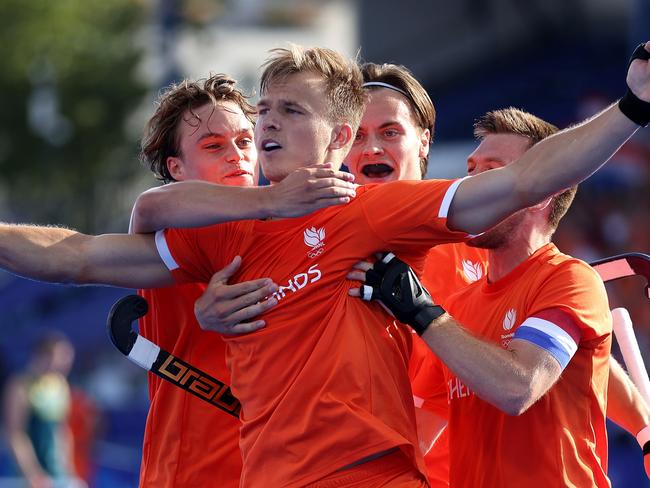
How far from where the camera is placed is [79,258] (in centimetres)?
423

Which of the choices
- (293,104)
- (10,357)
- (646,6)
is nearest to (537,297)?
(293,104)

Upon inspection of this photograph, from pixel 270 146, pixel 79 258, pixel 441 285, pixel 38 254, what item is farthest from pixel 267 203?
pixel 441 285

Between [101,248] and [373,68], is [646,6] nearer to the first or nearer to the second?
[373,68]

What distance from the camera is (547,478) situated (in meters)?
4.06

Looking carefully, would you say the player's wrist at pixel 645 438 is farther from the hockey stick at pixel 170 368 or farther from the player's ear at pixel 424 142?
the player's ear at pixel 424 142

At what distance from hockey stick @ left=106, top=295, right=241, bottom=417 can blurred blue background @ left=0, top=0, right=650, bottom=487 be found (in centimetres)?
1379

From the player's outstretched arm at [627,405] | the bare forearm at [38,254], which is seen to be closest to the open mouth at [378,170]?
the player's outstretched arm at [627,405]

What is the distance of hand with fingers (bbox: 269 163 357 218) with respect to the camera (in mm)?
3844

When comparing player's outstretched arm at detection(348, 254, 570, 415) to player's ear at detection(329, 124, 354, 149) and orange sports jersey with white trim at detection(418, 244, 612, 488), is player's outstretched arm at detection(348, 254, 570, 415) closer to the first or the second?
orange sports jersey with white trim at detection(418, 244, 612, 488)

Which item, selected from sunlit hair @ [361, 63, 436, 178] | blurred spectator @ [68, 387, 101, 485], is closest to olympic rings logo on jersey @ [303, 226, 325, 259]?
sunlit hair @ [361, 63, 436, 178]

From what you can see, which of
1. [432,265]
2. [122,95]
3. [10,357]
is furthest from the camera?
[122,95]

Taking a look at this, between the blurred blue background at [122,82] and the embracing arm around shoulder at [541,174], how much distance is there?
14444 mm

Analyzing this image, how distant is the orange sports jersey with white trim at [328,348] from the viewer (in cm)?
380

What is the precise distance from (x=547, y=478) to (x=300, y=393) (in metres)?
0.92
